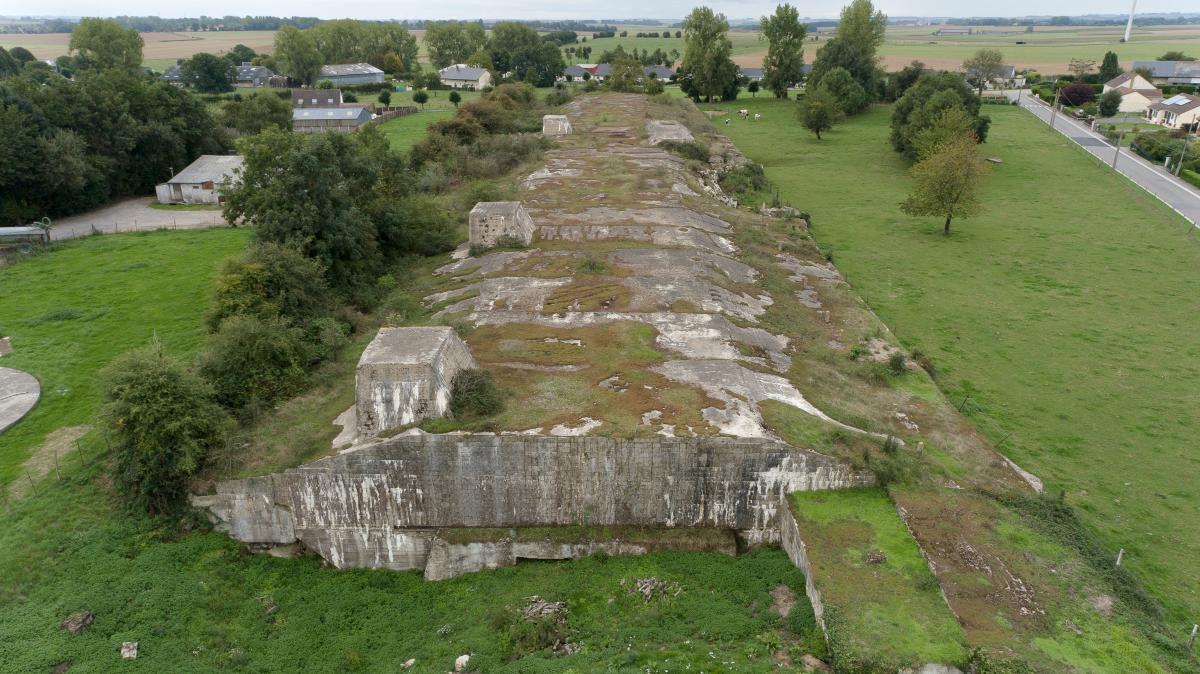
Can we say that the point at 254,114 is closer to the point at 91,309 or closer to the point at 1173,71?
the point at 91,309

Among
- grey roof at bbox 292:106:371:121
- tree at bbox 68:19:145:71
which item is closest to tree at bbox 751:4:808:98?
grey roof at bbox 292:106:371:121

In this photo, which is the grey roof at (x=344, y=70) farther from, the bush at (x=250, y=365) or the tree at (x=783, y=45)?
the bush at (x=250, y=365)

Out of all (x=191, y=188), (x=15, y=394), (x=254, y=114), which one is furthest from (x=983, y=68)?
(x=15, y=394)

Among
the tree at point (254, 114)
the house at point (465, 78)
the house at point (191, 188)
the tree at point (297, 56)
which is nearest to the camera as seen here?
the house at point (191, 188)

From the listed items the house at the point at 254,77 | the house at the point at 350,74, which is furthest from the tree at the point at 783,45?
the house at the point at 254,77

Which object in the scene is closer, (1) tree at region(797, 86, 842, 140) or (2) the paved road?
(2) the paved road

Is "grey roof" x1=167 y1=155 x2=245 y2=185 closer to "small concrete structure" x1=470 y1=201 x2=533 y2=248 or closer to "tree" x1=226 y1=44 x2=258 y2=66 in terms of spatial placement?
"small concrete structure" x1=470 y1=201 x2=533 y2=248
